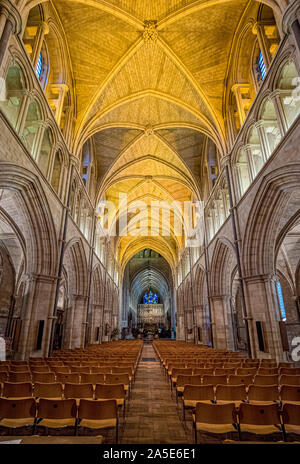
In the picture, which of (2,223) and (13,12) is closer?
(13,12)

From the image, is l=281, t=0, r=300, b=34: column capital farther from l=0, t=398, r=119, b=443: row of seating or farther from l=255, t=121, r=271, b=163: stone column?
l=0, t=398, r=119, b=443: row of seating

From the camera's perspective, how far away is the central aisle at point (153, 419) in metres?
3.78

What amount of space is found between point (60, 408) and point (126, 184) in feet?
78.0

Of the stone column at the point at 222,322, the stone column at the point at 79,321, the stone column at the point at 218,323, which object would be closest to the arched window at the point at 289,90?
the stone column at the point at 222,322

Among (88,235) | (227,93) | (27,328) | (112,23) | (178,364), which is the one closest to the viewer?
(178,364)

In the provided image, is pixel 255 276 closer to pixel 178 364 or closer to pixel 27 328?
pixel 178 364

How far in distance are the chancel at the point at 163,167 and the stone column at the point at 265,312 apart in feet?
0.16

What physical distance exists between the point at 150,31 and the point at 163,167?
11.5 metres

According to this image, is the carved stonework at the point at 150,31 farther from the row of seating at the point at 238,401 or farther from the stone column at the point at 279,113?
the row of seating at the point at 238,401

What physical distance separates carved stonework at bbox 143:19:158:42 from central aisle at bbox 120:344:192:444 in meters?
15.6

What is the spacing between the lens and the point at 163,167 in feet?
76.1

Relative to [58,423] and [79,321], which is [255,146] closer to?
[58,423]

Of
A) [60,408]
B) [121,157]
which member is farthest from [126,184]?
[60,408]

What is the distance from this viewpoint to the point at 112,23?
1242 cm
